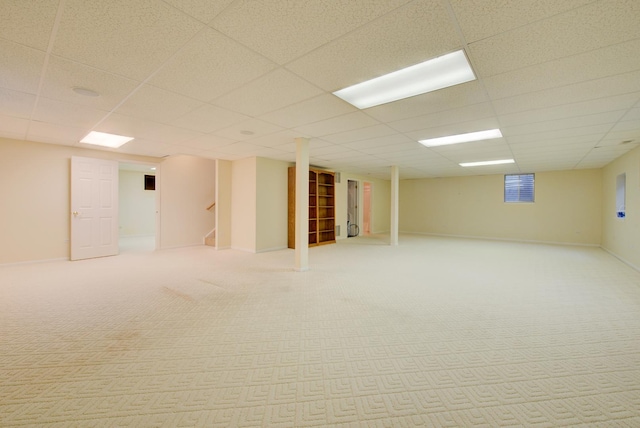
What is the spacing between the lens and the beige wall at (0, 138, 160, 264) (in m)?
5.00

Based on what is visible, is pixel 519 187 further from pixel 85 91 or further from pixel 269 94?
pixel 85 91

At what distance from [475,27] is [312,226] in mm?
6384

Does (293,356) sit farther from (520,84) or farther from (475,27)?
(520,84)

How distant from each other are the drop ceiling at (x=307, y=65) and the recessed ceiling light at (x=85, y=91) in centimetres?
6

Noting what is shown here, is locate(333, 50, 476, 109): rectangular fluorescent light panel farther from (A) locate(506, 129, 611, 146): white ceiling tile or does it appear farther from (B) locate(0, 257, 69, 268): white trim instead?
(B) locate(0, 257, 69, 268): white trim

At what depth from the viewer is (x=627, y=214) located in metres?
5.66

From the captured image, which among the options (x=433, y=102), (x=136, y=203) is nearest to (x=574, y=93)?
(x=433, y=102)

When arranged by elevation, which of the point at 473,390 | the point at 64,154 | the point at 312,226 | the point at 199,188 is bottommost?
the point at 473,390

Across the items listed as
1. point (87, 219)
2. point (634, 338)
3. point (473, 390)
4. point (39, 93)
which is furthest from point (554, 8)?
point (87, 219)

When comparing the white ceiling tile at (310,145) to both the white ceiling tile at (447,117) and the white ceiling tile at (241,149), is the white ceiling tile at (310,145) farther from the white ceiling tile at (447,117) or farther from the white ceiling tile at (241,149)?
the white ceiling tile at (447,117)

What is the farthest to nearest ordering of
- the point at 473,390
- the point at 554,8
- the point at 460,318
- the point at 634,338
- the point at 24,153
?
the point at 24,153
the point at 460,318
the point at 634,338
the point at 473,390
the point at 554,8

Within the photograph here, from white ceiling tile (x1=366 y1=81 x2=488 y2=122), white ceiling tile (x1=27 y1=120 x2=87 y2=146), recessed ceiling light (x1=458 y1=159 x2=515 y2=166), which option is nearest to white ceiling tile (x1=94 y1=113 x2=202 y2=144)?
white ceiling tile (x1=27 y1=120 x2=87 y2=146)

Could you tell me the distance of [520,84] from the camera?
2.60 metres

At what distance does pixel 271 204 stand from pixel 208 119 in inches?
139
